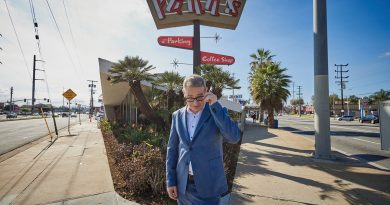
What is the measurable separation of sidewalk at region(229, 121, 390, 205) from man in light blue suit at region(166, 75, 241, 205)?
8.57 feet

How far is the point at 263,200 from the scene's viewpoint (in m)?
4.91

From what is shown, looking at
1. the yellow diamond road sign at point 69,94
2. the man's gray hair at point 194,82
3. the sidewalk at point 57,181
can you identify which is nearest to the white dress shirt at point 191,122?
the man's gray hair at point 194,82

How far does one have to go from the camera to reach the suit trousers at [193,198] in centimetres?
238

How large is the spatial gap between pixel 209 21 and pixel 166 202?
25.0 feet

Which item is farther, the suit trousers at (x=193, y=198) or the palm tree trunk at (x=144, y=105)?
the palm tree trunk at (x=144, y=105)

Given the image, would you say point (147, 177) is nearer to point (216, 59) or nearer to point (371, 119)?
point (216, 59)

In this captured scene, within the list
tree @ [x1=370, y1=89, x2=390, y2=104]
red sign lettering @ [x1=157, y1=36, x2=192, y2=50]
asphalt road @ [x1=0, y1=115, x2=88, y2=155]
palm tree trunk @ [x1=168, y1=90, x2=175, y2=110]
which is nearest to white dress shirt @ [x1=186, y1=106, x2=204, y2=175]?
red sign lettering @ [x1=157, y1=36, x2=192, y2=50]

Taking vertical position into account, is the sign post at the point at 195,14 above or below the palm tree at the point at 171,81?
above

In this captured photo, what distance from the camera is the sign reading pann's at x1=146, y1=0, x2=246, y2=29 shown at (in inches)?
392

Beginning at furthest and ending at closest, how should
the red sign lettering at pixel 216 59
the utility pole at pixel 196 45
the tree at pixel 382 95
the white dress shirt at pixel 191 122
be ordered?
the tree at pixel 382 95
the red sign lettering at pixel 216 59
the utility pole at pixel 196 45
the white dress shirt at pixel 191 122

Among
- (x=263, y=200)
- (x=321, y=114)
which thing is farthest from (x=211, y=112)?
(x=321, y=114)

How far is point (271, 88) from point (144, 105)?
62.6 ft

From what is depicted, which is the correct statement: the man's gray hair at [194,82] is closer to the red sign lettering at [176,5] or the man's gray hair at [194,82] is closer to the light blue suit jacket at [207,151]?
the light blue suit jacket at [207,151]

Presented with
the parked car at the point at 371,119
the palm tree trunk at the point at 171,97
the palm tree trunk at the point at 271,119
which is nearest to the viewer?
the palm tree trunk at the point at 171,97
